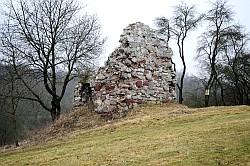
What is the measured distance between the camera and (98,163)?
8.23 metres

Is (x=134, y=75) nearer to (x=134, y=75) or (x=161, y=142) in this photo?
(x=134, y=75)

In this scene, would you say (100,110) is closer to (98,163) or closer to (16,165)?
(16,165)

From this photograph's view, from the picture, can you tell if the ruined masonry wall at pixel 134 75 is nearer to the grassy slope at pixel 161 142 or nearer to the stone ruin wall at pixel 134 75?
the stone ruin wall at pixel 134 75

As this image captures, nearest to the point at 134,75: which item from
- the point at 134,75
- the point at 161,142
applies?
the point at 134,75

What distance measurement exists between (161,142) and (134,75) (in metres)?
7.28

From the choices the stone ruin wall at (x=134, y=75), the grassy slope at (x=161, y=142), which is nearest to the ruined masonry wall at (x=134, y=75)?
the stone ruin wall at (x=134, y=75)

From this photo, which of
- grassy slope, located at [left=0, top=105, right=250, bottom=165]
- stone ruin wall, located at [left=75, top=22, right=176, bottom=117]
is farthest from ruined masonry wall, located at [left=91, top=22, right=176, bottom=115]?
grassy slope, located at [left=0, top=105, right=250, bottom=165]

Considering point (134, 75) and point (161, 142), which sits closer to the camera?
point (161, 142)

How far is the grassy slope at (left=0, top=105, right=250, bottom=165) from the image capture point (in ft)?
24.7

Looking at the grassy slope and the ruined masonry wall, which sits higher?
the ruined masonry wall

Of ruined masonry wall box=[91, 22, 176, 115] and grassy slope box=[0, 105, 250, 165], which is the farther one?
ruined masonry wall box=[91, 22, 176, 115]

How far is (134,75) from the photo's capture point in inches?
650

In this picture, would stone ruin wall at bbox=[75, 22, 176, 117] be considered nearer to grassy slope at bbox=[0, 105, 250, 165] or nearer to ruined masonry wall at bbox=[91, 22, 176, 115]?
ruined masonry wall at bbox=[91, 22, 176, 115]

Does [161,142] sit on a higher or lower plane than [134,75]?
lower
